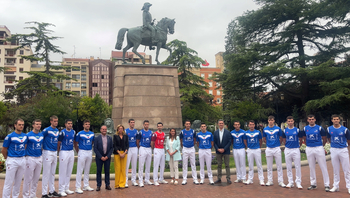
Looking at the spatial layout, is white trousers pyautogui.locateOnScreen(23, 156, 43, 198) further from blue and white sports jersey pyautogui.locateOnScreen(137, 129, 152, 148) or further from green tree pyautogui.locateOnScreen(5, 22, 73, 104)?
green tree pyautogui.locateOnScreen(5, 22, 73, 104)

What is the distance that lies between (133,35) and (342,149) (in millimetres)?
11909

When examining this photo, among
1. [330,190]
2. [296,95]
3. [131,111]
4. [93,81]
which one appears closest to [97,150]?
[330,190]

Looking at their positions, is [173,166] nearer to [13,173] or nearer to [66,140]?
[66,140]

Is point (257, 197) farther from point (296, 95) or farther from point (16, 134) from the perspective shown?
point (296, 95)

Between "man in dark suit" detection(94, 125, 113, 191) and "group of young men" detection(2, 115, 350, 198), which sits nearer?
"group of young men" detection(2, 115, 350, 198)

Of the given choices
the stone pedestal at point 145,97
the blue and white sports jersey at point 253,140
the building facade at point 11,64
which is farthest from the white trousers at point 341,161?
the building facade at point 11,64

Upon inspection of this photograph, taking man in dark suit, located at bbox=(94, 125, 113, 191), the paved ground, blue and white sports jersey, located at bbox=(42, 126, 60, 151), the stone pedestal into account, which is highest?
the stone pedestal

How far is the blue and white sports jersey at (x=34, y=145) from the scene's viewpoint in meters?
6.62

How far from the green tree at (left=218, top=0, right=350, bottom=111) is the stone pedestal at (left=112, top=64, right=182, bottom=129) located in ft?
40.7

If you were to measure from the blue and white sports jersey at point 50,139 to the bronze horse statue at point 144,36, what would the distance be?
31.1 ft

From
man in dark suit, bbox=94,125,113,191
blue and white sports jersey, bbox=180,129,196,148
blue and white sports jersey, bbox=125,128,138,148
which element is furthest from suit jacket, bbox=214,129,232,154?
man in dark suit, bbox=94,125,113,191

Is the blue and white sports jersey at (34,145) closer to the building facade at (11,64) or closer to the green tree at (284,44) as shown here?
the green tree at (284,44)

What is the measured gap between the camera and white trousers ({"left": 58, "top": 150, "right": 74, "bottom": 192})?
7289mm

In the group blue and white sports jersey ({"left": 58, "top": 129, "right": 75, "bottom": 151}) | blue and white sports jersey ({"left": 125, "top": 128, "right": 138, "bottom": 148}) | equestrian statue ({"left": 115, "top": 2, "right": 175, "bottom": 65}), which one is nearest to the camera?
blue and white sports jersey ({"left": 58, "top": 129, "right": 75, "bottom": 151})
